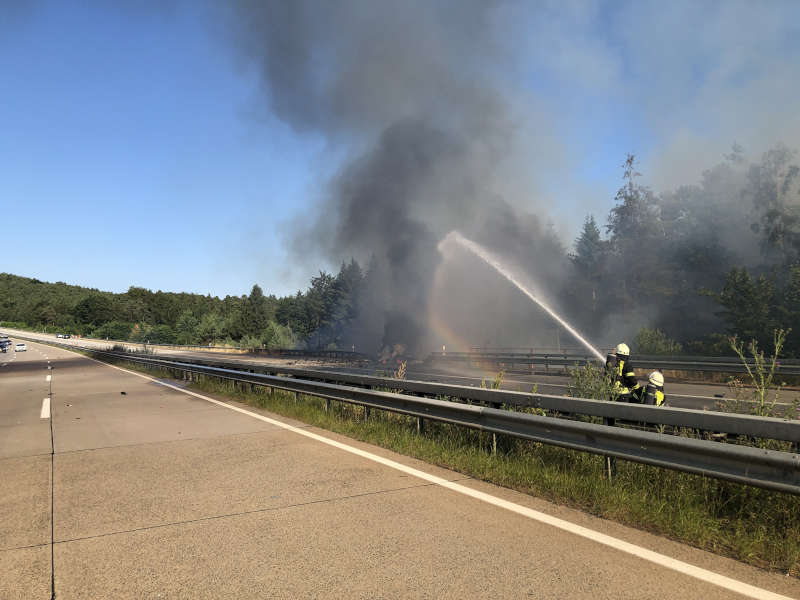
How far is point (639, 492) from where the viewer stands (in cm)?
512

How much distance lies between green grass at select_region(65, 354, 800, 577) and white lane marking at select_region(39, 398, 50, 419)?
25.5 feet

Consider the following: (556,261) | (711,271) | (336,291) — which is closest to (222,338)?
(336,291)

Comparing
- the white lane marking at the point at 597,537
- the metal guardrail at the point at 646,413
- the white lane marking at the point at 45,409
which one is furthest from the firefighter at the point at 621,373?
the white lane marking at the point at 45,409

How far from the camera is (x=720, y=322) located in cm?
4203

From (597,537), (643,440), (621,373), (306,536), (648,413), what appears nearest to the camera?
(597,537)

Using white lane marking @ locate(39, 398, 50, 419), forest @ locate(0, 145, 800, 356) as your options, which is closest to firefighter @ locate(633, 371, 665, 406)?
white lane marking @ locate(39, 398, 50, 419)

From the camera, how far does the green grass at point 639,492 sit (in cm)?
411

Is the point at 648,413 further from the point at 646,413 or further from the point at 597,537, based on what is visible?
the point at 597,537

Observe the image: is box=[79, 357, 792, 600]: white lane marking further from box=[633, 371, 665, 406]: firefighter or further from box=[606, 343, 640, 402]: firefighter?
box=[606, 343, 640, 402]: firefighter

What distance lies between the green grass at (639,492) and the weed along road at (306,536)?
214mm

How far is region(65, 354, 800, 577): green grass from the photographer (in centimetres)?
411

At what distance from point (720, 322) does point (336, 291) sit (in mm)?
79143

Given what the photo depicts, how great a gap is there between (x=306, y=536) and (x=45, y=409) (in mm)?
11625

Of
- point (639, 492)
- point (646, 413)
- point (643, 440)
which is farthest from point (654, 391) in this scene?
point (643, 440)
